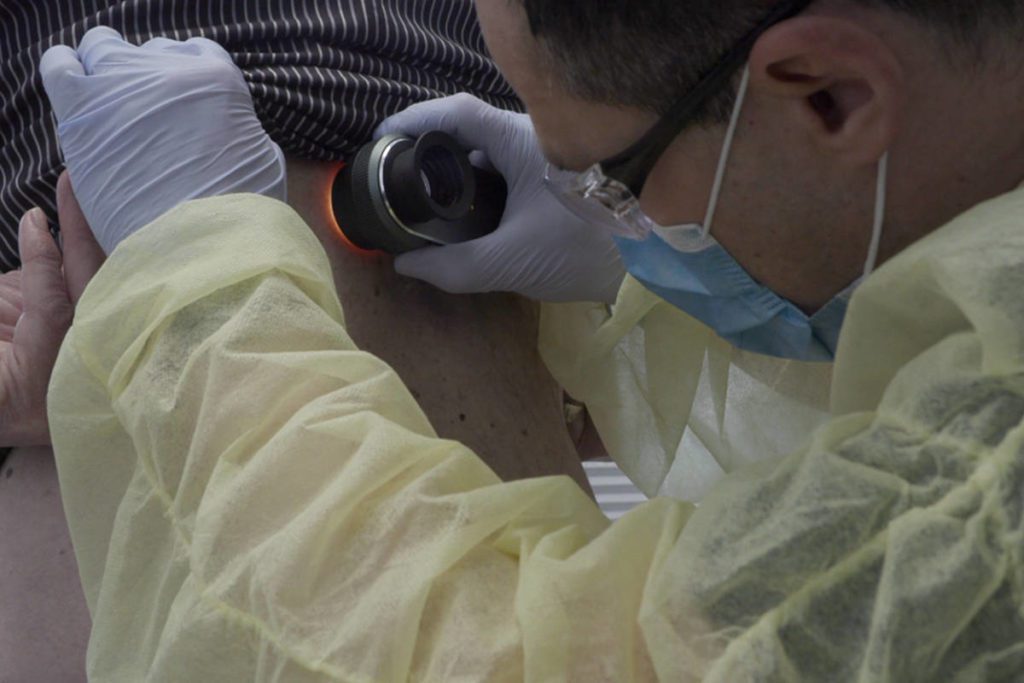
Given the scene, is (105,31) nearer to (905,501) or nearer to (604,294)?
(604,294)

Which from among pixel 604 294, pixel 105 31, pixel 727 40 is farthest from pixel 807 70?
pixel 105 31

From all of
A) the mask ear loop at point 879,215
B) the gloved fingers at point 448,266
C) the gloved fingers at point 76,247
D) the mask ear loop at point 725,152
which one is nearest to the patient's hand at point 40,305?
the gloved fingers at point 76,247

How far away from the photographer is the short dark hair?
28.6 inches

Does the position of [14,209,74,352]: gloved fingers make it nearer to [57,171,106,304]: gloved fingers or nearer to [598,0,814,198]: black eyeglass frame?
[57,171,106,304]: gloved fingers

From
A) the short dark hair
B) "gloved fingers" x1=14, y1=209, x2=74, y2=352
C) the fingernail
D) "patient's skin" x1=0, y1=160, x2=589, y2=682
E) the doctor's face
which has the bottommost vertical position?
"patient's skin" x1=0, y1=160, x2=589, y2=682

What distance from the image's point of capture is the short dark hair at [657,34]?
726 mm

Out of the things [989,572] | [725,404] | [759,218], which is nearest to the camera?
[989,572]

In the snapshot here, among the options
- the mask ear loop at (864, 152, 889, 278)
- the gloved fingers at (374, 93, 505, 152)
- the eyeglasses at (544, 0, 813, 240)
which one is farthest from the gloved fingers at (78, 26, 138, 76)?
the mask ear loop at (864, 152, 889, 278)

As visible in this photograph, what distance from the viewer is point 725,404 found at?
117 centimetres

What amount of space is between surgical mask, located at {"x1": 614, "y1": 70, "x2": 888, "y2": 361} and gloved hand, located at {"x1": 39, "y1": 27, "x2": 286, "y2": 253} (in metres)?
0.32

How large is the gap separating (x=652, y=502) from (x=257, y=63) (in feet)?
1.89

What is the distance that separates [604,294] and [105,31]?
49 cm

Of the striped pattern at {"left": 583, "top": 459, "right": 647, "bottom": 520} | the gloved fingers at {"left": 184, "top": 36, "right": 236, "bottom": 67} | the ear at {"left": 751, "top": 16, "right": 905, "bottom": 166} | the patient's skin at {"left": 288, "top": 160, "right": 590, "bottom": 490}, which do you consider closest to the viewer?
the ear at {"left": 751, "top": 16, "right": 905, "bottom": 166}

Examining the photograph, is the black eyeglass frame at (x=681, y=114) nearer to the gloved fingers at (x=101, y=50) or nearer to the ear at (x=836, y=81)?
the ear at (x=836, y=81)
